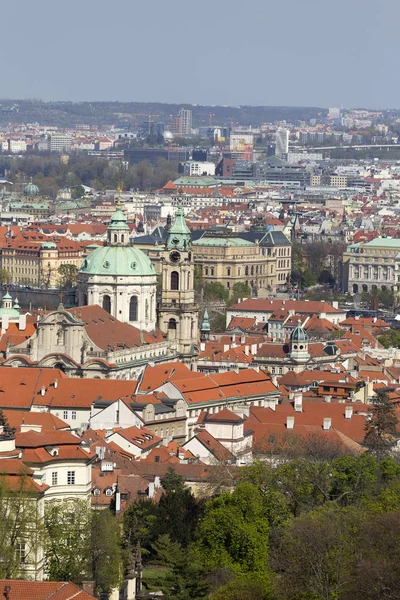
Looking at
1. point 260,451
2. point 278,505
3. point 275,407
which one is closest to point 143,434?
point 260,451

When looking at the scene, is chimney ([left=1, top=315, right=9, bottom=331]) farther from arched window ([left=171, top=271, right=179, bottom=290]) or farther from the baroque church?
arched window ([left=171, top=271, right=179, bottom=290])

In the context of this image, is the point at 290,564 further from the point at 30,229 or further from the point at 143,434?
the point at 30,229

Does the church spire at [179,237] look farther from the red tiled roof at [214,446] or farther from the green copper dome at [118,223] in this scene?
the red tiled roof at [214,446]

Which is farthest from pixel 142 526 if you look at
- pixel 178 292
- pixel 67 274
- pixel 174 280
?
pixel 67 274

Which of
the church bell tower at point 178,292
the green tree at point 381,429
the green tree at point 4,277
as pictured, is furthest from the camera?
the green tree at point 4,277

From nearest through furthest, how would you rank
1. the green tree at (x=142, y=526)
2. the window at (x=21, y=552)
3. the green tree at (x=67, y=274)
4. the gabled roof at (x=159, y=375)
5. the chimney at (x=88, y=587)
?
the chimney at (x=88, y=587) < the window at (x=21, y=552) < the green tree at (x=142, y=526) < the gabled roof at (x=159, y=375) < the green tree at (x=67, y=274)

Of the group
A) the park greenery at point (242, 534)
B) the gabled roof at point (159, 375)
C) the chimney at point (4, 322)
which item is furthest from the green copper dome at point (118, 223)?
the park greenery at point (242, 534)

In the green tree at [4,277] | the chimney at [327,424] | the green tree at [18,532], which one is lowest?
the green tree at [4,277]

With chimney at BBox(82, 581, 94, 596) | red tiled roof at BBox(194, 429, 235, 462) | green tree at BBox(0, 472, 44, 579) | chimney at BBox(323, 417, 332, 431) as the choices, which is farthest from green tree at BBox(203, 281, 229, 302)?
chimney at BBox(82, 581, 94, 596)
